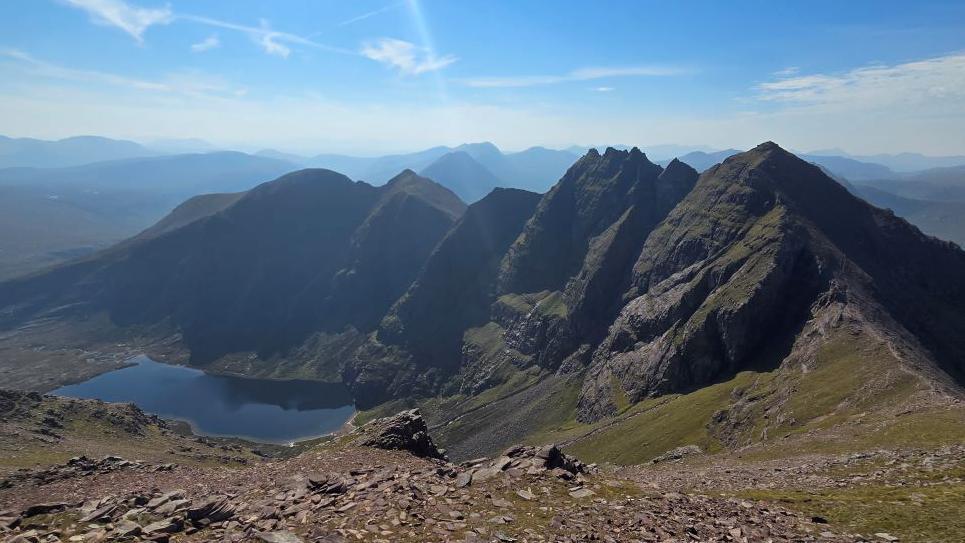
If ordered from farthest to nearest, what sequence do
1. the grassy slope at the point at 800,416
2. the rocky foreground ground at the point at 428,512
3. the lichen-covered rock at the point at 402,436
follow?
the grassy slope at the point at 800,416 < the lichen-covered rock at the point at 402,436 < the rocky foreground ground at the point at 428,512

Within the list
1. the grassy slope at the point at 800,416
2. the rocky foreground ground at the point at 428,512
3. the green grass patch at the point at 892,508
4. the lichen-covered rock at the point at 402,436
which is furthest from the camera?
the grassy slope at the point at 800,416

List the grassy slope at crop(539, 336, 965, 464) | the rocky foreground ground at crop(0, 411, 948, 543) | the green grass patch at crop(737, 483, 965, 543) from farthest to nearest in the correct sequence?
the grassy slope at crop(539, 336, 965, 464), the green grass patch at crop(737, 483, 965, 543), the rocky foreground ground at crop(0, 411, 948, 543)

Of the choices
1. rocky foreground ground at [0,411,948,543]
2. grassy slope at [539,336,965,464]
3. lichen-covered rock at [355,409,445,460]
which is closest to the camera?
rocky foreground ground at [0,411,948,543]

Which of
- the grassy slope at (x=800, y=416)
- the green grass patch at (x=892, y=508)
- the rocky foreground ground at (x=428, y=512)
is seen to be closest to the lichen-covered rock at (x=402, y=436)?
the rocky foreground ground at (x=428, y=512)

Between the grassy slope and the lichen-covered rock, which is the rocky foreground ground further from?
the grassy slope

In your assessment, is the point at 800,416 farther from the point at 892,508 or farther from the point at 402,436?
the point at 402,436

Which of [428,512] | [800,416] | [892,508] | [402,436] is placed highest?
[428,512]

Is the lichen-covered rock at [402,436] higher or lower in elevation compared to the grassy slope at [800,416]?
higher

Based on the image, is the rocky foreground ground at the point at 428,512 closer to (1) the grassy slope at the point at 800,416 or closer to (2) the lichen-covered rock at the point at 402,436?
(2) the lichen-covered rock at the point at 402,436

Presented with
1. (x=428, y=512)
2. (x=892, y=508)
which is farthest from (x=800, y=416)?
(x=428, y=512)

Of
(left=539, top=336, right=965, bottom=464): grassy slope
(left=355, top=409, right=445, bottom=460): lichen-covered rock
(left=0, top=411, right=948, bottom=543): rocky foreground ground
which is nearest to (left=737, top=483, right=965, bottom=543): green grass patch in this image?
(left=0, top=411, right=948, bottom=543): rocky foreground ground

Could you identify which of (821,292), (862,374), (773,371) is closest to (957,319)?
(821,292)

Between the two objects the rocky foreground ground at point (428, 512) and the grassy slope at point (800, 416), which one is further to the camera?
the grassy slope at point (800, 416)

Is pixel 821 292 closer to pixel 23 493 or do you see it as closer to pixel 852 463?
pixel 852 463
